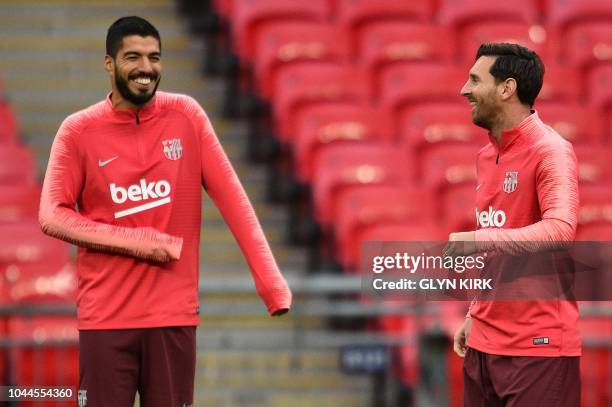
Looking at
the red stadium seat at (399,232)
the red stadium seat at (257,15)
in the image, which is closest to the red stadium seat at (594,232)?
the red stadium seat at (399,232)

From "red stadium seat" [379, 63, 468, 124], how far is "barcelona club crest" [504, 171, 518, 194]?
17.3 feet

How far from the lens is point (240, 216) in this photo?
453 cm

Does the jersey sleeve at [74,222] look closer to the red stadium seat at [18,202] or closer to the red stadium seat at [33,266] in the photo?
the red stadium seat at [33,266]

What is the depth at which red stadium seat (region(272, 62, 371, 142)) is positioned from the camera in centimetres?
927

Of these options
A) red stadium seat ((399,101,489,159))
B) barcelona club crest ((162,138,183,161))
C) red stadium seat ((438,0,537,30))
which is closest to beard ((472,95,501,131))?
barcelona club crest ((162,138,183,161))

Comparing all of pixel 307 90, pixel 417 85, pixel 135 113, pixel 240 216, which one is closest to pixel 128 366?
pixel 240 216

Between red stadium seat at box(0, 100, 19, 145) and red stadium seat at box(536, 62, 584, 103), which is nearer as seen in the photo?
red stadium seat at box(0, 100, 19, 145)

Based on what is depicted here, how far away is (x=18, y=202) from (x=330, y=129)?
76.3 inches

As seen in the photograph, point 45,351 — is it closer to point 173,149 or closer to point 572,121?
point 173,149

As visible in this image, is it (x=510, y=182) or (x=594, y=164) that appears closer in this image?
(x=510, y=182)

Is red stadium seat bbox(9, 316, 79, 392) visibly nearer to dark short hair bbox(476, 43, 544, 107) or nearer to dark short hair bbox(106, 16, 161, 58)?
dark short hair bbox(106, 16, 161, 58)

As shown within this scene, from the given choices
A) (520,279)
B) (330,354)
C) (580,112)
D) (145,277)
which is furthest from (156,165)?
(580,112)

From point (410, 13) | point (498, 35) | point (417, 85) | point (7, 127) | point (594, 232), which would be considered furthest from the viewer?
point (410, 13)

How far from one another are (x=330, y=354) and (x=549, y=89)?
323cm
